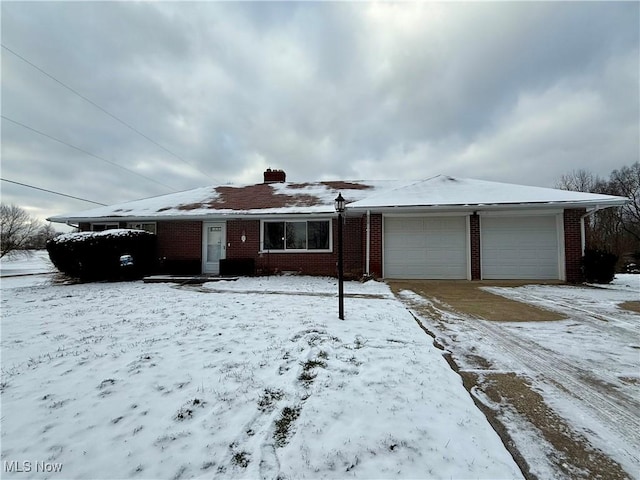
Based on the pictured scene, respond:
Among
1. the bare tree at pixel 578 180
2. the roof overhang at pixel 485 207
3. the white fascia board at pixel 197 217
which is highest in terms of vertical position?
the bare tree at pixel 578 180

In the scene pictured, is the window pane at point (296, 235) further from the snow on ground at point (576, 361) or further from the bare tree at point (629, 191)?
the bare tree at point (629, 191)

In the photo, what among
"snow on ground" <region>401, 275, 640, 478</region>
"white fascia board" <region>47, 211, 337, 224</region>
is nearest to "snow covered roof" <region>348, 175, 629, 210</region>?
"white fascia board" <region>47, 211, 337, 224</region>

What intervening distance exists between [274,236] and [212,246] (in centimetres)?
296

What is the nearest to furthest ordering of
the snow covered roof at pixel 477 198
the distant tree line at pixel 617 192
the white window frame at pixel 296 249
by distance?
the snow covered roof at pixel 477 198, the white window frame at pixel 296 249, the distant tree line at pixel 617 192

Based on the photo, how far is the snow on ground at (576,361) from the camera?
2154 millimetres

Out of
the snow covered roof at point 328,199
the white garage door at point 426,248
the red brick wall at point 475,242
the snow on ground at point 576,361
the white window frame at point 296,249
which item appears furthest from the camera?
the white window frame at point 296,249

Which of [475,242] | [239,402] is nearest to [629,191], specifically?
[475,242]

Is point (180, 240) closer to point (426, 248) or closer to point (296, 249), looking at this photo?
point (296, 249)

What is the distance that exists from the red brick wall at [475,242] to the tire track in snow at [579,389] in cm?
631

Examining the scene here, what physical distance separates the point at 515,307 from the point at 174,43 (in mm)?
14669

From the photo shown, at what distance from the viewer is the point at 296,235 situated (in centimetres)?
1197

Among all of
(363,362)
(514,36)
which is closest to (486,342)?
→ (363,362)

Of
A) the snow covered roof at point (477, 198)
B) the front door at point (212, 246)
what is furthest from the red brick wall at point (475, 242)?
the front door at point (212, 246)

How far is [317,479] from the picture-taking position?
166cm
